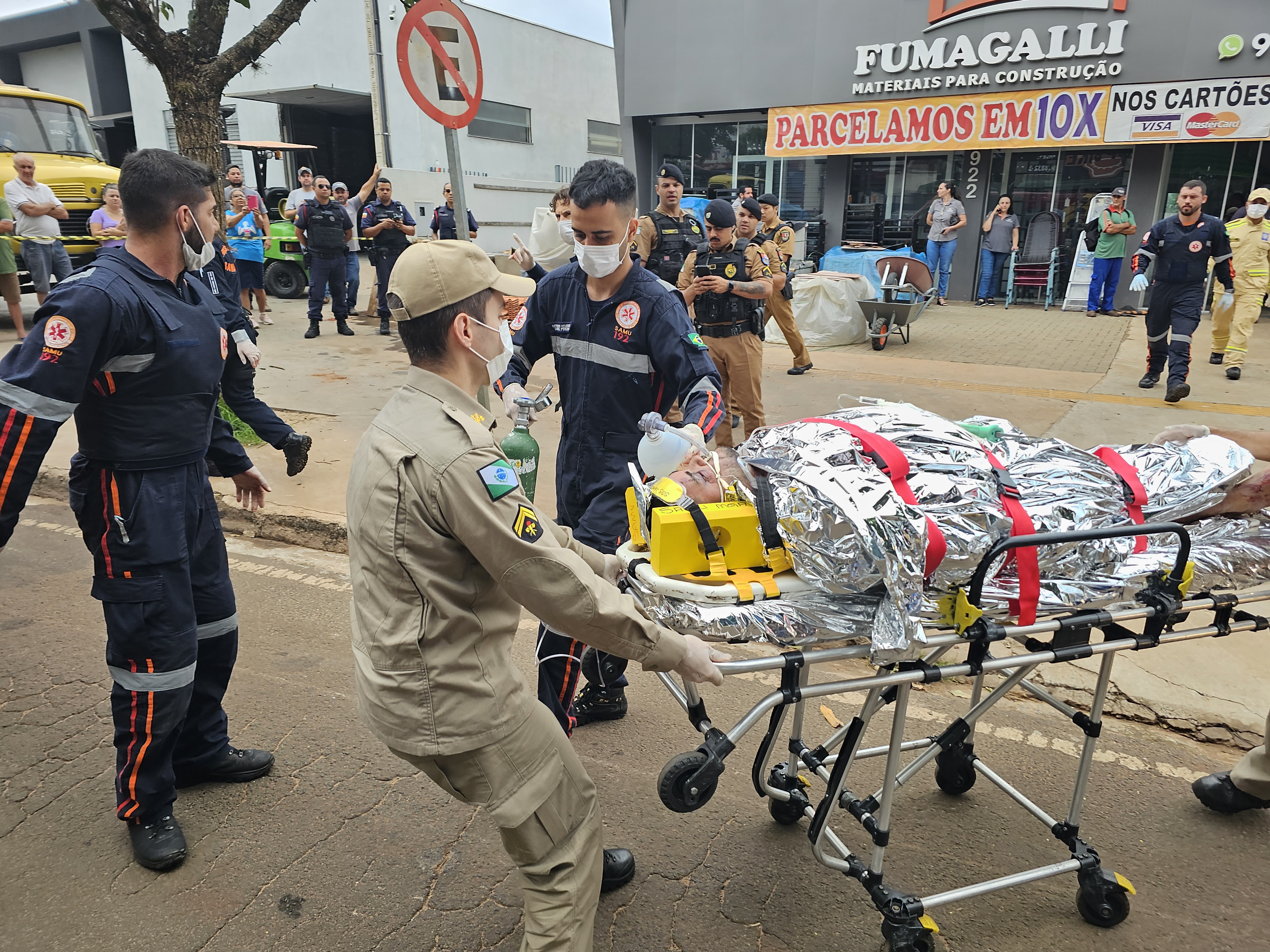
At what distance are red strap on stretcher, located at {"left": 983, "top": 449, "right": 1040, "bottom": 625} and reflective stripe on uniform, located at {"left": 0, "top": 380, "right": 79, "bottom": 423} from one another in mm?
2528

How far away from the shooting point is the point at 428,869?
2.69 m

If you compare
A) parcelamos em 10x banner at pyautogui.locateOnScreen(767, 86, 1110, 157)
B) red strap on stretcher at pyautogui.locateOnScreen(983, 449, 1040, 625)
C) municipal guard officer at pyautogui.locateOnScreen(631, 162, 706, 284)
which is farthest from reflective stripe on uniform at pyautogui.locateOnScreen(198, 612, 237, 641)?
parcelamos em 10x banner at pyautogui.locateOnScreen(767, 86, 1110, 157)

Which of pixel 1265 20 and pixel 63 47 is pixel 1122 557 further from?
pixel 63 47

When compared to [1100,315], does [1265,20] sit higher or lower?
higher

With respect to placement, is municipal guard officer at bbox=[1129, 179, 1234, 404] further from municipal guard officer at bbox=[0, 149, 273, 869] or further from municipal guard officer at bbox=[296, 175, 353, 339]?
municipal guard officer at bbox=[296, 175, 353, 339]

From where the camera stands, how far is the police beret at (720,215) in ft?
22.5

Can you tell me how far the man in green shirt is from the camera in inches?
523

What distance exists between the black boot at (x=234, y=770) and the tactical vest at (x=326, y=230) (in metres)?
9.24

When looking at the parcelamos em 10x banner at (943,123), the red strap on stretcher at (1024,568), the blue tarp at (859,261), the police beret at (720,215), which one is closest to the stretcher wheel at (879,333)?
the blue tarp at (859,261)

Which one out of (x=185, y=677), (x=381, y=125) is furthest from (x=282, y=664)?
(x=381, y=125)

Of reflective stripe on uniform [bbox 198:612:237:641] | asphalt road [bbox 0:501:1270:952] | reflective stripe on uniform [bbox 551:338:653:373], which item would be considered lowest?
asphalt road [bbox 0:501:1270:952]

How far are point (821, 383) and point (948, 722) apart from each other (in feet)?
20.3

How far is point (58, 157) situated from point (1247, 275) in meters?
15.4

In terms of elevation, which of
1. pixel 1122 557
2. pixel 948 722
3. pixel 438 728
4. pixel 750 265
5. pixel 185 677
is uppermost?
pixel 750 265
